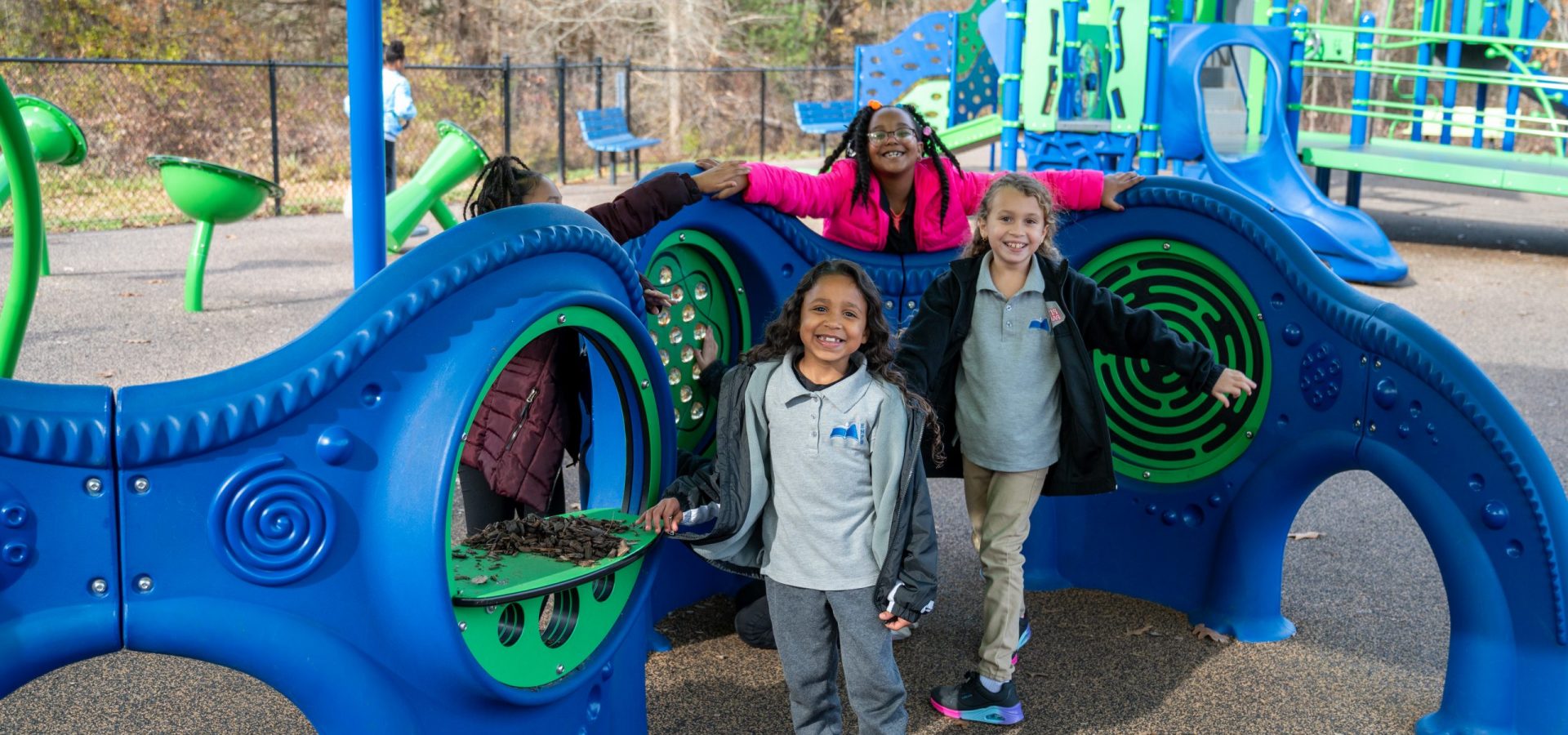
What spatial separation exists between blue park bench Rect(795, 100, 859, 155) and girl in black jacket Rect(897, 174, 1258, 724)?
15200 mm

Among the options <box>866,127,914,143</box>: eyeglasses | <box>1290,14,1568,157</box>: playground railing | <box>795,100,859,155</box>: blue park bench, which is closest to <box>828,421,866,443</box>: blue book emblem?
<box>866,127,914,143</box>: eyeglasses

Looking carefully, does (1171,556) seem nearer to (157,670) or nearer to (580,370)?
(580,370)

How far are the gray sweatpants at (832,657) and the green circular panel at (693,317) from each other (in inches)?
40.4

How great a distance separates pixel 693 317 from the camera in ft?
13.0

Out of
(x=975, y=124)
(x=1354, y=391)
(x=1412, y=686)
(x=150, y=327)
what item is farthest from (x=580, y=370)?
(x=975, y=124)

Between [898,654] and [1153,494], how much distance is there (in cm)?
100

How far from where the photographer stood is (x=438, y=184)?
32.5 ft

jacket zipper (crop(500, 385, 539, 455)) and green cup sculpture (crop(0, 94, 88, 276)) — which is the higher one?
green cup sculpture (crop(0, 94, 88, 276))

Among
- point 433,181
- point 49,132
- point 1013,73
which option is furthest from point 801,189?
point 1013,73

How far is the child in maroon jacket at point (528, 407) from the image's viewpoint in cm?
329

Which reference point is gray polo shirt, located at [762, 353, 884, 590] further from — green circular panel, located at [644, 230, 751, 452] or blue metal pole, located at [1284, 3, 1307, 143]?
blue metal pole, located at [1284, 3, 1307, 143]

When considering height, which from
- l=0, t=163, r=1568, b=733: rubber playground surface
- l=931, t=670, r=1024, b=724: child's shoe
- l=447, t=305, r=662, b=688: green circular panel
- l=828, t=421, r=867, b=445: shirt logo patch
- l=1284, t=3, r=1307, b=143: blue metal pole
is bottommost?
l=0, t=163, r=1568, b=733: rubber playground surface

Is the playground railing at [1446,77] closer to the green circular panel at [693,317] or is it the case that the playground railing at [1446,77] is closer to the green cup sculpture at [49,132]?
the green circular panel at [693,317]

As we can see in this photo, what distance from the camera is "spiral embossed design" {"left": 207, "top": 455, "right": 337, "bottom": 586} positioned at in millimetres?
2127
